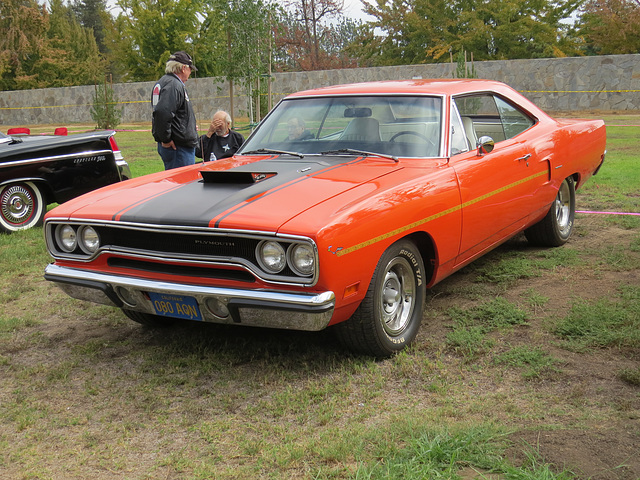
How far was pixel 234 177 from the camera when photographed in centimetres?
411

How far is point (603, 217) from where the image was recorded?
Result: 7.36 meters

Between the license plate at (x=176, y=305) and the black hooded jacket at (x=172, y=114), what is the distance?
3477 mm

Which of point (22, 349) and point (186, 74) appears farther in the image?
point (186, 74)

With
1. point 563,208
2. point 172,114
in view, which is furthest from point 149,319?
point 563,208

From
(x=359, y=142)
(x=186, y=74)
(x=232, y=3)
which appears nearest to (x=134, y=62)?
(x=232, y=3)

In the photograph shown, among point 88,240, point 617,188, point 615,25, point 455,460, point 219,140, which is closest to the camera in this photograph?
point 455,460

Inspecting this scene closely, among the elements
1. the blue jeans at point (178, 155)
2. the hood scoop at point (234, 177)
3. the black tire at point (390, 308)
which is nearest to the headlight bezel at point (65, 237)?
the hood scoop at point (234, 177)

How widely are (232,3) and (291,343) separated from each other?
44.2ft

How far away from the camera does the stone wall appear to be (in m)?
24.6

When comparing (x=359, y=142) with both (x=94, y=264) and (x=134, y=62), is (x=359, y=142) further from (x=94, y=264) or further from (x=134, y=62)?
(x=134, y=62)

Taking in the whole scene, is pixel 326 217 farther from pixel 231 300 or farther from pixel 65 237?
pixel 65 237

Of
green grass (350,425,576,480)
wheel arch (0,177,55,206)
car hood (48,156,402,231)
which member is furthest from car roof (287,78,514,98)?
wheel arch (0,177,55,206)

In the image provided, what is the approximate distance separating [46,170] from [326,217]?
18.1 ft

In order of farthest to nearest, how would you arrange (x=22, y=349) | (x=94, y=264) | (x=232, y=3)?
1. (x=232, y=3)
2. (x=22, y=349)
3. (x=94, y=264)
